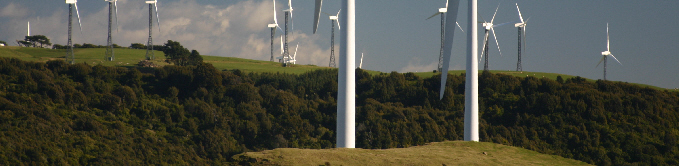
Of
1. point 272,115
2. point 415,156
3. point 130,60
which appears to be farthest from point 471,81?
point 130,60

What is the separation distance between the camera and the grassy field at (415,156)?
27.2 metres

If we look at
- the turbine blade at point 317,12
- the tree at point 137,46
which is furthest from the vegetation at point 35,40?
the turbine blade at point 317,12

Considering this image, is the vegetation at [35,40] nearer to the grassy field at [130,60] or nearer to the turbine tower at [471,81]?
the grassy field at [130,60]

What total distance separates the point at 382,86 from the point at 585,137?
34.0m

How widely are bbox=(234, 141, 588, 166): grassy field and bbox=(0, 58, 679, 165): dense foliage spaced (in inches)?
966

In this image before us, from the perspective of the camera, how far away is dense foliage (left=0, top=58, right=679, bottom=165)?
2356 inches

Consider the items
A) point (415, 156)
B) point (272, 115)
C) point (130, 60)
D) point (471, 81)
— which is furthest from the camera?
point (130, 60)

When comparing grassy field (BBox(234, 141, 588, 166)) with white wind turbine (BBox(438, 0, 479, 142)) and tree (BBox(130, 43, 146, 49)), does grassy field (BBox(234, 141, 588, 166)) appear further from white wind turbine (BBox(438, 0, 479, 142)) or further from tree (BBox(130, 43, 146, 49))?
tree (BBox(130, 43, 146, 49))

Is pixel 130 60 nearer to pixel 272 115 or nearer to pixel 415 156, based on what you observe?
pixel 272 115

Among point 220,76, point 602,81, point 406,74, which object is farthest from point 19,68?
point 602,81

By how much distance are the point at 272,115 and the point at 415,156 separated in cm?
5037

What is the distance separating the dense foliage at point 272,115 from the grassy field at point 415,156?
966 inches

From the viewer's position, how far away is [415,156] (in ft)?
104

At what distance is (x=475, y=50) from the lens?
3847 centimetres
